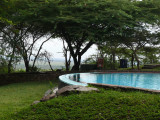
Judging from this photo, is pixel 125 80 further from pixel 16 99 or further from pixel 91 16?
pixel 16 99

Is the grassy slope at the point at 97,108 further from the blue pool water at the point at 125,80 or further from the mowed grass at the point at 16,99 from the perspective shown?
the blue pool water at the point at 125,80

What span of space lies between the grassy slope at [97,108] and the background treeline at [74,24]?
6521 millimetres

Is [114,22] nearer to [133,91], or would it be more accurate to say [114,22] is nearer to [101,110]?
[133,91]

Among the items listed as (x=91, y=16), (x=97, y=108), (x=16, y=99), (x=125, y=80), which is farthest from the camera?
(x=91, y=16)

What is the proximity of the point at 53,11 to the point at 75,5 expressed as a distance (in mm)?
1345

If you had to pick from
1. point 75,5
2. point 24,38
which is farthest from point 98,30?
point 24,38

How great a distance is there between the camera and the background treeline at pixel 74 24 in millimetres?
11039

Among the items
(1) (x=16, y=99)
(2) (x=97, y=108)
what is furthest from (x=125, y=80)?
(2) (x=97, y=108)

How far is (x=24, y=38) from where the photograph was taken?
44.3ft

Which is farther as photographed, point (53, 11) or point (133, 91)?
point (53, 11)

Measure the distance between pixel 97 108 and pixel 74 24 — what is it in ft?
29.2

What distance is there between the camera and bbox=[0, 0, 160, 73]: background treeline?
36.2 feet

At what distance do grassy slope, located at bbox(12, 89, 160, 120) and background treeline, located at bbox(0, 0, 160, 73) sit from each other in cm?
652

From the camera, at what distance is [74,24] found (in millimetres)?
12094
